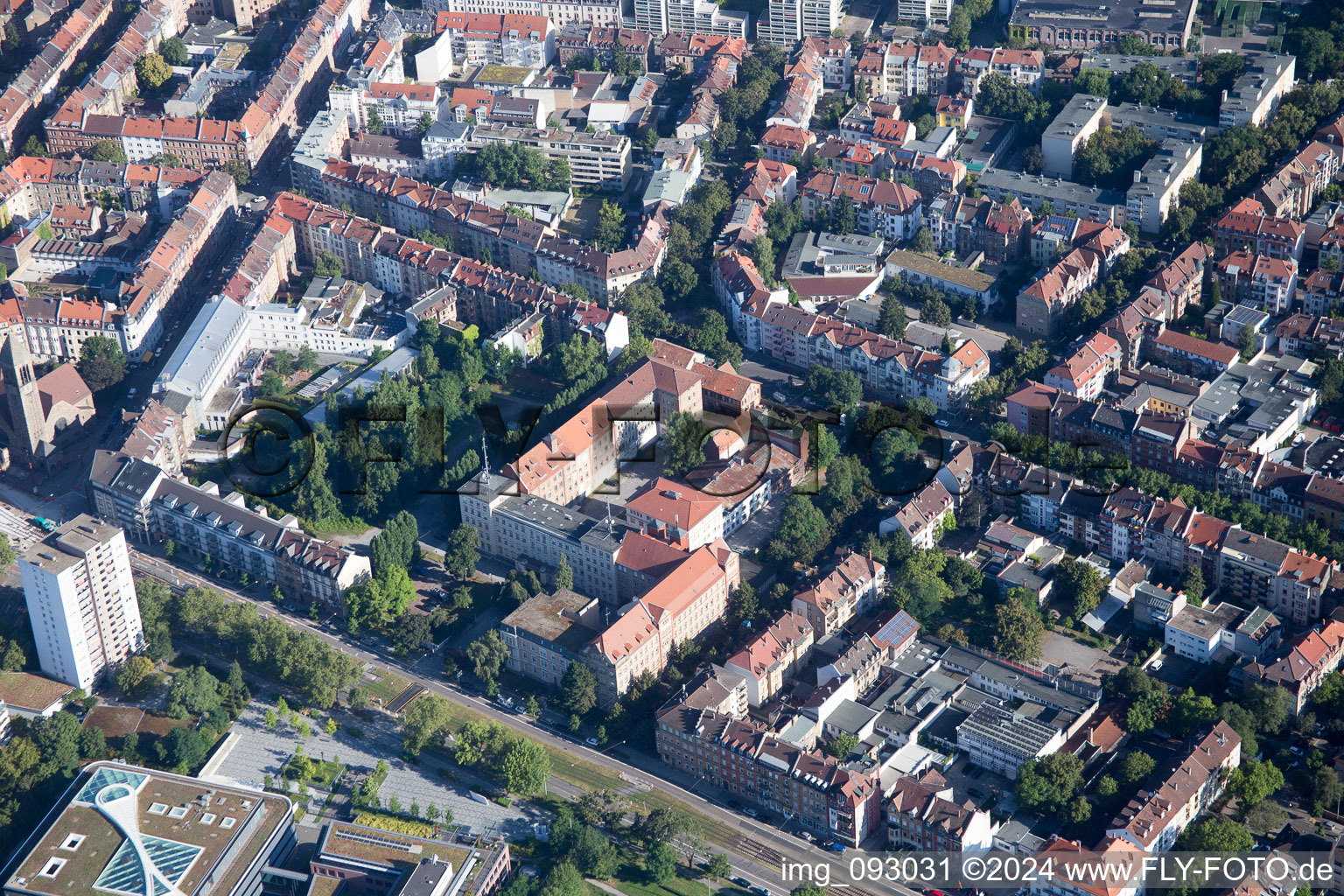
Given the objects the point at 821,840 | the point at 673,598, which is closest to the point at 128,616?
the point at 673,598

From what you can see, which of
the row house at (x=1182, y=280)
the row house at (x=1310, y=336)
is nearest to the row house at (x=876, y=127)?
the row house at (x=1182, y=280)

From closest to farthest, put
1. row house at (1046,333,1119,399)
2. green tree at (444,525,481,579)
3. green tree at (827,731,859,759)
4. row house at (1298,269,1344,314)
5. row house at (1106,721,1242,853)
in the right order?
row house at (1106,721,1242,853) < green tree at (827,731,859,759) < green tree at (444,525,481,579) < row house at (1046,333,1119,399) < row house at (1298,269,1344,314)

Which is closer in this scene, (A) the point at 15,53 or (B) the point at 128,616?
(B) the point at 128,616

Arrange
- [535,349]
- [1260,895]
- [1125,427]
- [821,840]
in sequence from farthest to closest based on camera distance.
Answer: [535,349] < [1125,427] < [821,840] < [1260,895]

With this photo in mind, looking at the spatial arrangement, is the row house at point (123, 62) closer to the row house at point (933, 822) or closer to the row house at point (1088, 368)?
the row house at point (1088, 368)

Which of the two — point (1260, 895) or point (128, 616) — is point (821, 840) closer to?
point (1260, 895)

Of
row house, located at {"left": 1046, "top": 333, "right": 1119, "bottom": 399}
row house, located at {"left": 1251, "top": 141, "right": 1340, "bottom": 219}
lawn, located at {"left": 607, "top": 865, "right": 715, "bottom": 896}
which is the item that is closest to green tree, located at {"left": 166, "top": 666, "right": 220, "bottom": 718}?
lawn, located at {"left": 607, "top": 865, "right": 715, "bottom": 896}

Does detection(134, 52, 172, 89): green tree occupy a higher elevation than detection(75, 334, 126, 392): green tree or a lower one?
higher

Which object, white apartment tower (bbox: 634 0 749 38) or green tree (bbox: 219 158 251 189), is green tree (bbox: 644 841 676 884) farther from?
white apartment tower (bbox: 634 0 749 38)
